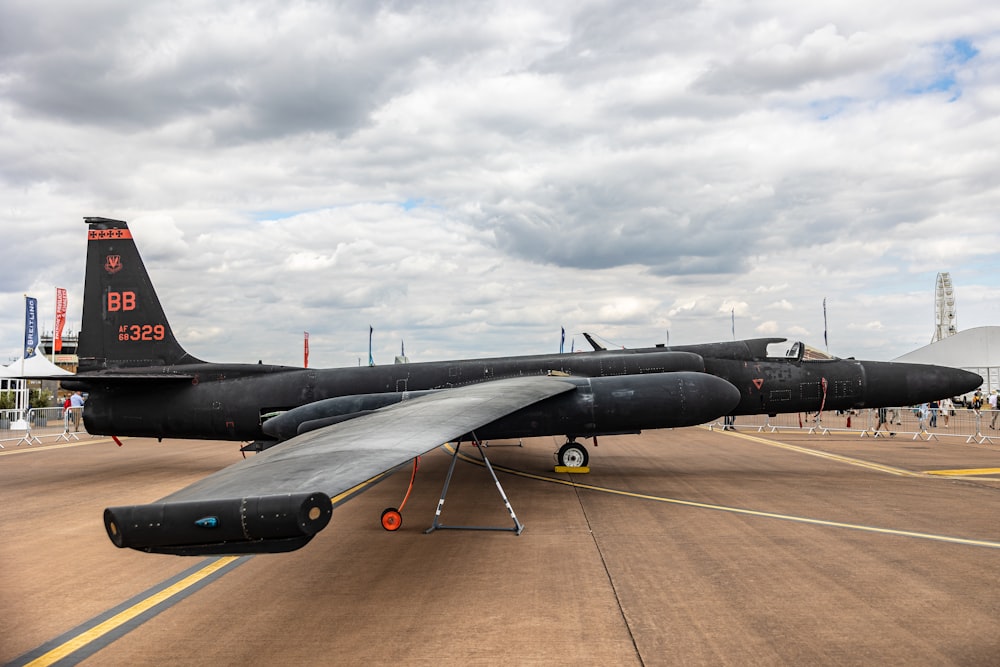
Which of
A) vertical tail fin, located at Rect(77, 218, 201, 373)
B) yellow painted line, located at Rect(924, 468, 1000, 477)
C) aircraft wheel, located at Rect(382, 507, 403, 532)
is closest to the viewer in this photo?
aircraft wheel, located at Rect(382, 507, 403, 532)

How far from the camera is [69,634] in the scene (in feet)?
18.1

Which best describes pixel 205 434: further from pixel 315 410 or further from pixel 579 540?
pixel 579 540

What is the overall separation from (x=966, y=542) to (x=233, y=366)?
47.1ft

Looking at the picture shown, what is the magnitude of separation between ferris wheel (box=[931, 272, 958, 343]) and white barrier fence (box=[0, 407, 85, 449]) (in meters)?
99.1

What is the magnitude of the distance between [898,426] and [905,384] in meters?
16.5

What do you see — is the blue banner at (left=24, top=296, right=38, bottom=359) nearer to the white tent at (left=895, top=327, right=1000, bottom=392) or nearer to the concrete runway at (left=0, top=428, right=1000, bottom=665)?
the concrete runway at (left=0, top=428, right=1000, bottom=665)

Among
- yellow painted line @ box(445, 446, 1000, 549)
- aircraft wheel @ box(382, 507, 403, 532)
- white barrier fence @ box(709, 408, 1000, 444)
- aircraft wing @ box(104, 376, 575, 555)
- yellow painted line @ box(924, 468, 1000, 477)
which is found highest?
Result: aircraft wing @ box(104, 376, 575, 555)

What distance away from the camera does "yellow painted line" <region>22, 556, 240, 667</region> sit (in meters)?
5.04

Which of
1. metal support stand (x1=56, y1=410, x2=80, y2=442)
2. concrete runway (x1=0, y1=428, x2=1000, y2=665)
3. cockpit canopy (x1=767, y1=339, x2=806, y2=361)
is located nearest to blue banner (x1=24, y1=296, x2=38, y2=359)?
metal support stand (x1=56, y1=410, x2=80, y2=442)

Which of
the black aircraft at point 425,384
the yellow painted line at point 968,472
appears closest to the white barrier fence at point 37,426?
the black aircraft at point 425,384

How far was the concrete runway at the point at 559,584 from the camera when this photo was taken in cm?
504

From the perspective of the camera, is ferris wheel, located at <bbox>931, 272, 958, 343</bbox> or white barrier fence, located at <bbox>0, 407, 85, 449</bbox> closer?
white barrier fence, located at <bbox>0, 407, 85, 449</bbox>

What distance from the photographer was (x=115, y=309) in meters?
16.2

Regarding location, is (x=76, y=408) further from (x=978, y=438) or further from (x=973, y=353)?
(x=973, y=353)
